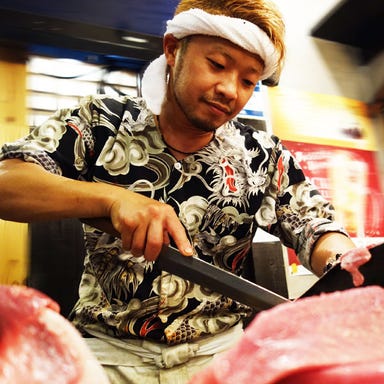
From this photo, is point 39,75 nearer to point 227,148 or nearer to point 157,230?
point 227,148

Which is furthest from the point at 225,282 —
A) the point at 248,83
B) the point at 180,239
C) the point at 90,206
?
the point at 248,83

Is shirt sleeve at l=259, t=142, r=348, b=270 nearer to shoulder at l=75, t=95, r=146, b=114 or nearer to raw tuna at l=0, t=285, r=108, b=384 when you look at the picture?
shoulder at l=75, t=95, r=146, b=114

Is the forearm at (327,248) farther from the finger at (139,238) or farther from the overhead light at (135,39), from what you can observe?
the overhead light at (135,39)

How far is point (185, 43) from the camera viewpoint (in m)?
1.36

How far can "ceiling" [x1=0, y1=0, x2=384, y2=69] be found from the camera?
7.24ft

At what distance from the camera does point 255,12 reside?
1.31 metres

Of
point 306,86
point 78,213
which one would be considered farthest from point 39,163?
point 306,86

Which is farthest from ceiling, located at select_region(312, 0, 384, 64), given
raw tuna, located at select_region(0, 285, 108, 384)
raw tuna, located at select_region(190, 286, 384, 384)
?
raw tuna, located at select_region(0, 285, 108, 384)

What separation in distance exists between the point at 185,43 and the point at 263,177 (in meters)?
0.53

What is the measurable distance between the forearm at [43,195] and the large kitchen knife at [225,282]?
24cm

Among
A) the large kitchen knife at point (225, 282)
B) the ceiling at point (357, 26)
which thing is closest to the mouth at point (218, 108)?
the large kitchen knife at point (225, 282)

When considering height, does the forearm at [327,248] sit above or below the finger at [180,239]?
below

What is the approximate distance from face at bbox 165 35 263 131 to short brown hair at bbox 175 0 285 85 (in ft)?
0.29

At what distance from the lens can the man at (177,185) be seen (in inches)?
45.6
